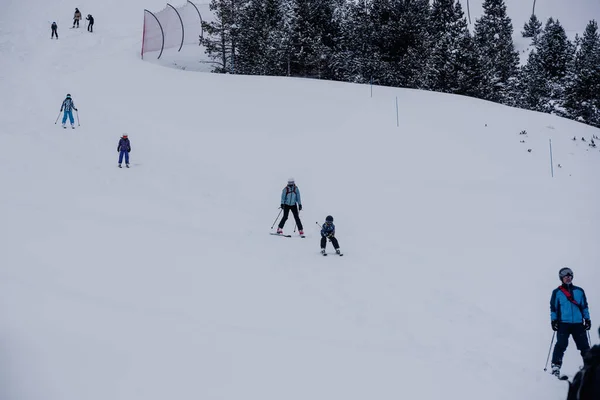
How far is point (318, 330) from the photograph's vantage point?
24.9 ft

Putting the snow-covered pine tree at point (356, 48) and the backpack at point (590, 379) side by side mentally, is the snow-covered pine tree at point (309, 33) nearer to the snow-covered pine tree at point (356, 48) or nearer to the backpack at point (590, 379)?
the snow-covered pine tree at point (356, 48)

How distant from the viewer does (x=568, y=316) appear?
21.6 feet

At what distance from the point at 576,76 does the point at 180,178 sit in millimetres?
37219

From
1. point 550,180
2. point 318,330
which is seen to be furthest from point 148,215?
point 550,180

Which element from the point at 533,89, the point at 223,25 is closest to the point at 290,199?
the point at 223,25

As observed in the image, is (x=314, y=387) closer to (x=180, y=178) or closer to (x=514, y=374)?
(x=514, y=374)

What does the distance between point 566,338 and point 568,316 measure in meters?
0.32

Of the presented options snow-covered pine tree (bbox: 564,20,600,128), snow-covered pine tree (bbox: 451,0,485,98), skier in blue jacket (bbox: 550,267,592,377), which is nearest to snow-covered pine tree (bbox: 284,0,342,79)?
snow-covered pine tree (bbox: 451,0,485,98)

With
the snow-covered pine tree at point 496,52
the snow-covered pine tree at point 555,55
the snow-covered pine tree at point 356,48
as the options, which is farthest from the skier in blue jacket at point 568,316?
the snow-covered pine tree at point 555,55

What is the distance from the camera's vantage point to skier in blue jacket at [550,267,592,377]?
6.55 m

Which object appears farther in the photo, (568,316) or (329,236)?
(329,236)

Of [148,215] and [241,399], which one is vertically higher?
[148,215]

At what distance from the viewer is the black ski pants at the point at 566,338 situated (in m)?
6.58

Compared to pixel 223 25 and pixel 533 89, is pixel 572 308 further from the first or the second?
pixel 533 89
